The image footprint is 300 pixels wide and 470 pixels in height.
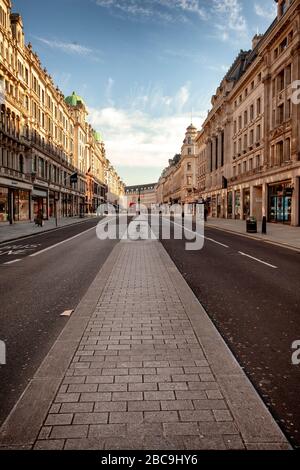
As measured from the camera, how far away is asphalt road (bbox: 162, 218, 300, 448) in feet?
11.9

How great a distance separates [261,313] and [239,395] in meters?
3.18

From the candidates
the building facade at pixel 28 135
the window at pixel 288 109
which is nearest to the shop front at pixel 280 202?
the window at pixel 288 109

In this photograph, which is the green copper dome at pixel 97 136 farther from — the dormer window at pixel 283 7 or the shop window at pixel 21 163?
the dormer window at pixel 283 7

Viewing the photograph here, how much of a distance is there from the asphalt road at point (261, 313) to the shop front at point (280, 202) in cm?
1898

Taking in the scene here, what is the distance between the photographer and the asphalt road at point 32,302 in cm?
410

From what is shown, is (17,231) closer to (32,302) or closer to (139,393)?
(32,302)

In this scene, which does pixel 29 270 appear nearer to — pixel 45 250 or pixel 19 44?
pixel 45 250

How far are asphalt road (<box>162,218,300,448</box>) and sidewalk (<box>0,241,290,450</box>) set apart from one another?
27cm

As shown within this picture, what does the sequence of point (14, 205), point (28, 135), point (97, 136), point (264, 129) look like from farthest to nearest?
point (97, 136), point (28, 135), point (264, 129), point (14, 205)

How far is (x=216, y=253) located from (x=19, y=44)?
34919mm

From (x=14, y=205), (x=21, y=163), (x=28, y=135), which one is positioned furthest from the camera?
(x=28, y=135)

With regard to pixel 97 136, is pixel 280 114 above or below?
below

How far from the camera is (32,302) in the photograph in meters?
7.08

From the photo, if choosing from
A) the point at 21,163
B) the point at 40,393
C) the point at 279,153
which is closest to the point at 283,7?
the point at 279,153
